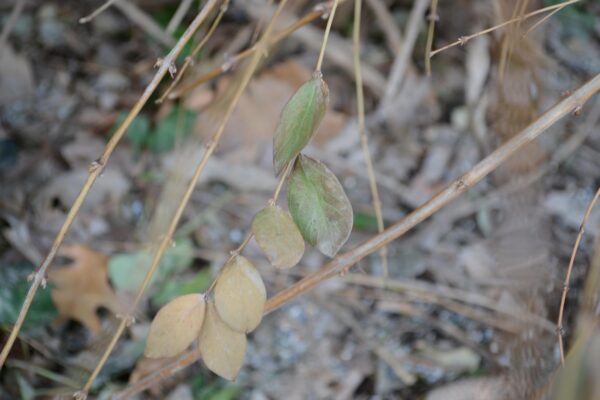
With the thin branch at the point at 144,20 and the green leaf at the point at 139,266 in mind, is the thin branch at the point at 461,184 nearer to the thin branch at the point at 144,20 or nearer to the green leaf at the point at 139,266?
the green leaf at the point at 139,266

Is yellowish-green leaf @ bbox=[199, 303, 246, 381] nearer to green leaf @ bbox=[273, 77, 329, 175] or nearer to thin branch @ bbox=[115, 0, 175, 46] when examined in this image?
green leaf @ bbox=[273, 77, 329, 175]

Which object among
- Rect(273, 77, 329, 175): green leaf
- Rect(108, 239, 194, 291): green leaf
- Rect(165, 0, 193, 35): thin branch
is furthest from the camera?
Rect(108, 239, 194, 291): green leaf

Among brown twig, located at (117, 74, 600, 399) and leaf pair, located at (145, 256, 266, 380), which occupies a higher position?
brown twig, located at (117, 74, 600, 399)

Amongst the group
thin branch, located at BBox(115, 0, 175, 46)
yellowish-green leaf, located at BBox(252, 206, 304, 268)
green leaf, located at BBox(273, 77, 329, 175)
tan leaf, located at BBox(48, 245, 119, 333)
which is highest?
green leaf, located at BBox(273, 77, 329, 175)

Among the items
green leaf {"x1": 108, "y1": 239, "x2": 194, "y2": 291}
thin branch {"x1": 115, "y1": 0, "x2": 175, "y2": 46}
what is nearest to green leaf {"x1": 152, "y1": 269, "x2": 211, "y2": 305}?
green leaf {"x1": 108, "y1": 239, "x2": 194, "y2": 291}

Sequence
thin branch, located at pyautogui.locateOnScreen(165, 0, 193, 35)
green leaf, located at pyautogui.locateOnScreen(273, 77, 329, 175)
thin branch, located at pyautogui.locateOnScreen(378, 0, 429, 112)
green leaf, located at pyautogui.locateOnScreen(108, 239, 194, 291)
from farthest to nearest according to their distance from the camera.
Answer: thin branch, located at pyautogui.locateOnScreen(378, 0, 429, 112), green leaf, located at pyautogui.locateOnScreen(108, 239, 194, 291), thin branch, located at pyautogui.locateOnScreen(165, 0, 193, 35), green leaf, located at pyautogui.locateOnScreen(273, 77, 329, 175)

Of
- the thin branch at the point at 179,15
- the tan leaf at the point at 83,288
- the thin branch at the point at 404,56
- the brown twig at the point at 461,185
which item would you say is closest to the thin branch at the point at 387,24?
the thin branch at the point at 404,56

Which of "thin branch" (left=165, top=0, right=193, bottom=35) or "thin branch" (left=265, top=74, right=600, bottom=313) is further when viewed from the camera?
"thin branch" (left=165, top=0, right=193, bottom=35)
